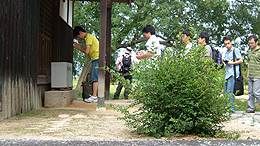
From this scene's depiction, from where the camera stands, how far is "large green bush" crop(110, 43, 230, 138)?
359 cm

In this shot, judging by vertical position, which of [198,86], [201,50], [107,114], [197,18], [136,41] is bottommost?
[107,114]

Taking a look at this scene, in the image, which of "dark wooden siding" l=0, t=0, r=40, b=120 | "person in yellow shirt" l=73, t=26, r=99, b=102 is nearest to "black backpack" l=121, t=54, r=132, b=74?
"person in yellow shirt" l=73, t=26, r=99, b=102

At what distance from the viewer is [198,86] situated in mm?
3584

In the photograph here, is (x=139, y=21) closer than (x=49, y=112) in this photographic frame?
No

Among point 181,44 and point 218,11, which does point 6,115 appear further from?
point 218,11

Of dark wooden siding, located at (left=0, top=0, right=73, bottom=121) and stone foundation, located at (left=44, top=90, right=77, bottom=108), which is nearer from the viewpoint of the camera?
dark wooden siding, located at (left=0, top=0, right=73, bottom=121)

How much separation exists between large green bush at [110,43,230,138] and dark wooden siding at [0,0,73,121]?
264 cm

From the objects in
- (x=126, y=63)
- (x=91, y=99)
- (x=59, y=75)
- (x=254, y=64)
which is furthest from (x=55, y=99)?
(x=254, y=64)

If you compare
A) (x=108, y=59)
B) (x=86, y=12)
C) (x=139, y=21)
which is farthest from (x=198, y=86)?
(x=86, y=12)

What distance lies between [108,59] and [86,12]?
5337 millimetres

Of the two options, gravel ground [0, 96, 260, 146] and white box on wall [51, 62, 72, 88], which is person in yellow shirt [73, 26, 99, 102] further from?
gravel ground [0, 96, 260, 146]

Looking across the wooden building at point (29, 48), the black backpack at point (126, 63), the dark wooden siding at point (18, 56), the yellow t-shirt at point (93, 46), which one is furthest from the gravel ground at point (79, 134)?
the black backpack at point (126, 63)

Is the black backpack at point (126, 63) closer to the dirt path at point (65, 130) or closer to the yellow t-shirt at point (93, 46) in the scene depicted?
the yellow t-shirt at point (93, 46)

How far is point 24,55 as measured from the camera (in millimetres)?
6039
